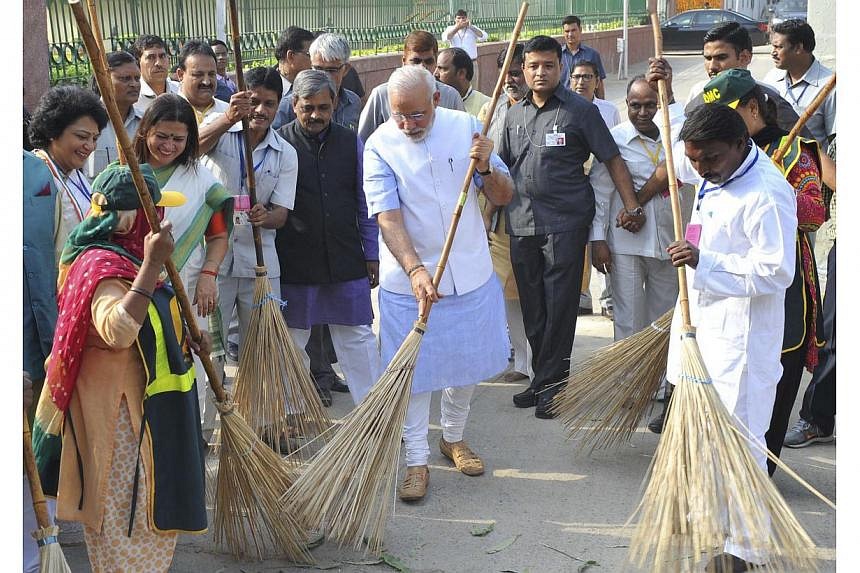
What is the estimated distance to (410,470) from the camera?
4.58m

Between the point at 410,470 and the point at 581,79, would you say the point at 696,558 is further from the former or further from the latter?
the point at 581,79

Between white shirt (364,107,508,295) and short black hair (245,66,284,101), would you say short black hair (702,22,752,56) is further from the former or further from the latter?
short black hair (245,66,284,101)

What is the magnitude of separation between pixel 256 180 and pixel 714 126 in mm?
2228

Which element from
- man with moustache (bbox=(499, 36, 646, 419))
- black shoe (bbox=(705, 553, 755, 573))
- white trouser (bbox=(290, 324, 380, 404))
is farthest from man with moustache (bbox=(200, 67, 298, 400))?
black shoe (bbox=(705, 553, 755, 573))

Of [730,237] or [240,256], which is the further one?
[240,256]

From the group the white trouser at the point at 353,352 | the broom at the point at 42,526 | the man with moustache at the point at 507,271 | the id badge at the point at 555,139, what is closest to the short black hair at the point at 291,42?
the man with moustache at the point at 507,271

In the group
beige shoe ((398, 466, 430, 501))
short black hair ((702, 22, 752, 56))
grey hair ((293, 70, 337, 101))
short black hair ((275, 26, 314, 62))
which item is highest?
short black hair ((275, 26, 314, 62))

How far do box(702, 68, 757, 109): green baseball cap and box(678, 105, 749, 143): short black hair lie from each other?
52 centimetres

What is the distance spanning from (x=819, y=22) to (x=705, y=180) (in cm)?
479

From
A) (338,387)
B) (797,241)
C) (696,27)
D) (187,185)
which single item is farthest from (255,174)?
(696,27)

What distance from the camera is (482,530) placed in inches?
168

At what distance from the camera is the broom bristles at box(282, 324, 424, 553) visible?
3.96 m

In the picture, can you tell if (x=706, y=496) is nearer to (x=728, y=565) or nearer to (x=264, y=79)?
(x=728, y=565)

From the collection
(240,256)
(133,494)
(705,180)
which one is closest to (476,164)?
(705,180)
